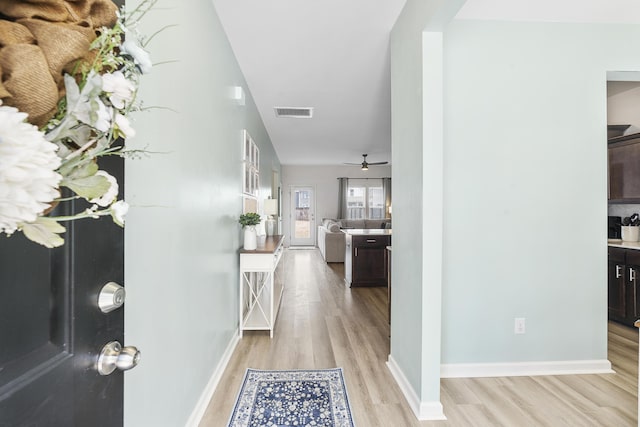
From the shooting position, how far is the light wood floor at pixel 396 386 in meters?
1.86

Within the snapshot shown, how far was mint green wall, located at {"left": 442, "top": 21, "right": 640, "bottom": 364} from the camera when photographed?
2.36 metres

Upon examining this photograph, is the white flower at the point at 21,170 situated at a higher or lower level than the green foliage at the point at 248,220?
higher

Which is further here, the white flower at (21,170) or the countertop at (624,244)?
the countertop at (624,244)

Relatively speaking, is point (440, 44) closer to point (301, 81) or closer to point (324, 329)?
point (301, 81)

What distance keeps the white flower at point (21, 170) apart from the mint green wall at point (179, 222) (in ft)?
1.76

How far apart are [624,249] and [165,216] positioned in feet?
14.0

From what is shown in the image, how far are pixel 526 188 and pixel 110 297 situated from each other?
2661mm

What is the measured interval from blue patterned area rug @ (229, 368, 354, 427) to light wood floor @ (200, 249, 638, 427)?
0.07 metres

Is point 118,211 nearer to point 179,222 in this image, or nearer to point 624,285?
point 179,222

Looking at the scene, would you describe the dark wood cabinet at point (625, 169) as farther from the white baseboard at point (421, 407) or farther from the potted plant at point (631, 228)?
the white baseboard at point (421, 407)

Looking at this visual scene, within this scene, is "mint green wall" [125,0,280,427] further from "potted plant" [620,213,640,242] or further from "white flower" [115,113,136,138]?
"potted plant" [620,213,640,242]

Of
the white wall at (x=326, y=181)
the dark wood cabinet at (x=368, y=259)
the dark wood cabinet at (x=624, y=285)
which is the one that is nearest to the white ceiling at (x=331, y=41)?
the dark wood cabinet at (x=368, y=259)

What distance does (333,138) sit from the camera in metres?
6.14

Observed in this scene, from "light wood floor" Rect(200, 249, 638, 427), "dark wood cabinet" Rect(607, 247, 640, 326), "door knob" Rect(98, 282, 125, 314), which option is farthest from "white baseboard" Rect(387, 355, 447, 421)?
"dark wood cabinet" Rect(607, 247, 640, 326)
